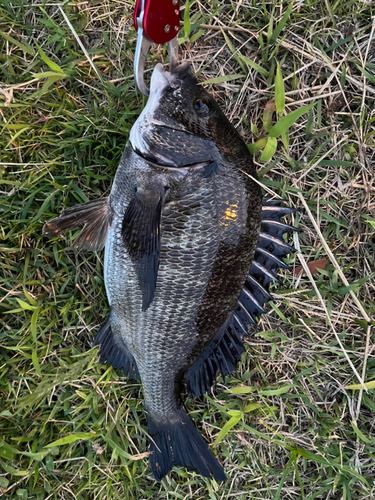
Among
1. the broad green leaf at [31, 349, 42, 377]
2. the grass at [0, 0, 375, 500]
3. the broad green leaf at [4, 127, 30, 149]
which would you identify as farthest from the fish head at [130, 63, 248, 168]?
the broad green leaf at [31, 349, 42, 377]

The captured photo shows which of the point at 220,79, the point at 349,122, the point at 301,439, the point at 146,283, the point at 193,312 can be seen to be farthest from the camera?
the point at 301,439

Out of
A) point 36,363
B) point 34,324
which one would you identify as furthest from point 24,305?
point 36,363

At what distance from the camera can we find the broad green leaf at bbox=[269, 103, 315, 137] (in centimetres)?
169

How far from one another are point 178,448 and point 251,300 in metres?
1.08

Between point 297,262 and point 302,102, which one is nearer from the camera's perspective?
point 302,102

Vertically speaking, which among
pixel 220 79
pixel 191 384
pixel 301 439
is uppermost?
pixel 220 79

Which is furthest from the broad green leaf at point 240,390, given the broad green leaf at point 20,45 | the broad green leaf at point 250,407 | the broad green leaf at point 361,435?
the broad green leaf at point 20,45

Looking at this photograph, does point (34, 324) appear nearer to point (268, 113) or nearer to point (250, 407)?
point (250, 407)

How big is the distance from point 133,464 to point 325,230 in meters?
2.08

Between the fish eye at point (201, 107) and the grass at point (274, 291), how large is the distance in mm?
400

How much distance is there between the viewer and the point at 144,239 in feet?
5.49

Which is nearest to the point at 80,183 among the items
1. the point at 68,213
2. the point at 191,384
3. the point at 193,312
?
the point at 68,213

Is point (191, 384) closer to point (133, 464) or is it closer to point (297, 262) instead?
point (133, 464)

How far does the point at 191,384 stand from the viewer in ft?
6.56
